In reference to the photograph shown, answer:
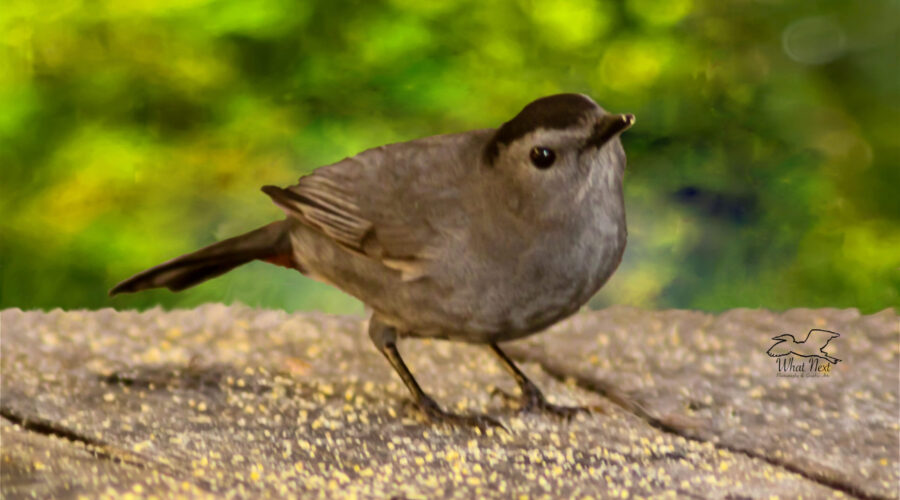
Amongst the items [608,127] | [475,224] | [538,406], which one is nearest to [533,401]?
[538,406]

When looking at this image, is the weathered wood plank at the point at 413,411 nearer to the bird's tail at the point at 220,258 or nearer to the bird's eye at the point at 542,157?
the bird's tail at the point at 220,258

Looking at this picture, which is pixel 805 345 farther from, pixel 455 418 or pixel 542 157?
pixel 542 157

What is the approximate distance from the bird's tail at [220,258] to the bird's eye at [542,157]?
59 cm

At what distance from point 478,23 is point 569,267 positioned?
657mm

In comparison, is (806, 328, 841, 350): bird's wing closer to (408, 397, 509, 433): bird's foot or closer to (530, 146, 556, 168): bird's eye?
(408, 397, 509, 433): bird's foot

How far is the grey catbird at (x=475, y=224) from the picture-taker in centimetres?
162

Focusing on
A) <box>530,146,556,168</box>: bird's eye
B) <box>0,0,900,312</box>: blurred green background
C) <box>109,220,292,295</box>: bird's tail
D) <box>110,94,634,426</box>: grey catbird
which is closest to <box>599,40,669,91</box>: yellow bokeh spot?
<box>0,0,900,312</box>: blurred green background

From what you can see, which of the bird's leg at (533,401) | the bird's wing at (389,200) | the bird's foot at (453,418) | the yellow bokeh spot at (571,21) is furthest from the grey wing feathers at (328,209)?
the yellow bokeh spot at (571,21)

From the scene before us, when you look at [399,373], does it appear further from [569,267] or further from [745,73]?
[745,73]

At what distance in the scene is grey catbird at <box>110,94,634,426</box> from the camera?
5.30ft

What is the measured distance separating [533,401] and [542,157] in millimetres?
593

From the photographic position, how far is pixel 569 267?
166 centimetres

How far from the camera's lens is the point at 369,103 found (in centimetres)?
209

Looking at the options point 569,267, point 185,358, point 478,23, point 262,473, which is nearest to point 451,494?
point 262,473
